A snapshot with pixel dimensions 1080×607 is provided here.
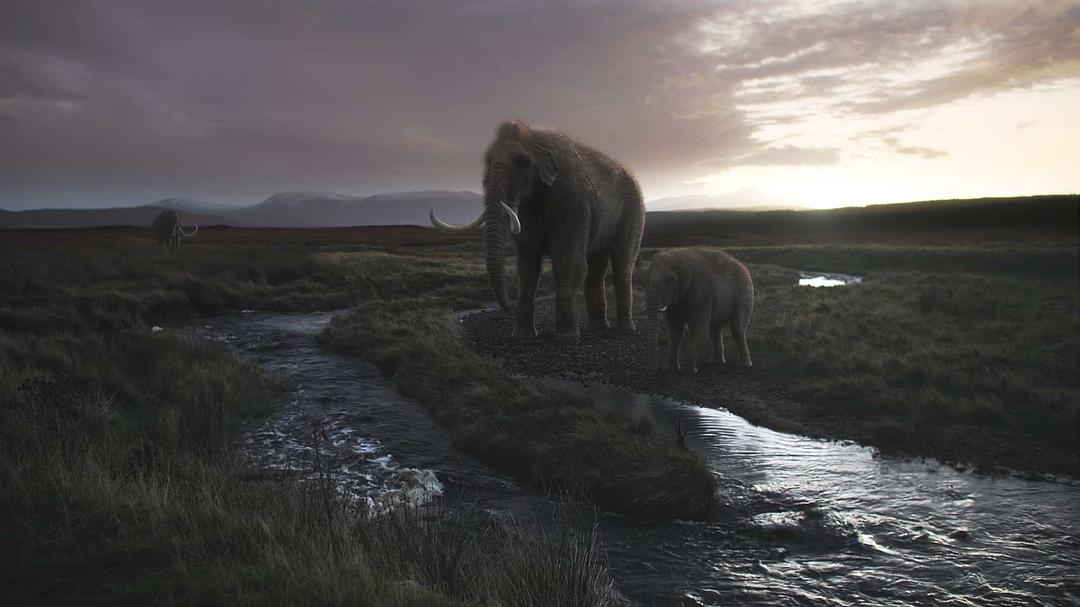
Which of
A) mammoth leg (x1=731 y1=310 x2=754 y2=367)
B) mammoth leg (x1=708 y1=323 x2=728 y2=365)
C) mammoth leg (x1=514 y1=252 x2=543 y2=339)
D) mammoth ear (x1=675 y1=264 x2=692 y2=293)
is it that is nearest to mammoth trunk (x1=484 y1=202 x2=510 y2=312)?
mammoth leg (x1=514 y1=252 x2=543 y2=339)

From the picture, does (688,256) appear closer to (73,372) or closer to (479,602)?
(479,602)

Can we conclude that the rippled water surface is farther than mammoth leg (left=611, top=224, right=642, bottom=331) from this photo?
No

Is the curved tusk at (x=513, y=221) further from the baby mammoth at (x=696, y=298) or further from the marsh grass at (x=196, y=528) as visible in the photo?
the marsh grass at (x=196, y=528)

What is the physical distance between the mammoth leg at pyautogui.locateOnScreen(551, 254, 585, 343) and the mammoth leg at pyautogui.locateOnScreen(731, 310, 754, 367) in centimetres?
311

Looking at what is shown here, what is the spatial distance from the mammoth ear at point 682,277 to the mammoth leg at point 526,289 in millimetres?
3350

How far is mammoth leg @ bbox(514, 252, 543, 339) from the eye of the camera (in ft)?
46.2

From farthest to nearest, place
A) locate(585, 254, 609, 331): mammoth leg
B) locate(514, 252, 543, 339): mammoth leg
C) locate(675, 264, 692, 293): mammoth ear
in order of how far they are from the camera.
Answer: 1. locate(585, 254, 609, 331): mammoth leg
2. locate(514, 252, 543, 339): mammoth leg
3. locate(675, 264, 692, 293): mammoth ear

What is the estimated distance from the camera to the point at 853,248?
47.8 m

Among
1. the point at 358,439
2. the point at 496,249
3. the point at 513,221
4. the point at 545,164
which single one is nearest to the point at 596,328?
the point at 545,164

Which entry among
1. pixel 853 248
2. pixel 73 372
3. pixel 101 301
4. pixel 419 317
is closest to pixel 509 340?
pixel 419 317

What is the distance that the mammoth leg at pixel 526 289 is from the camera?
14087mm

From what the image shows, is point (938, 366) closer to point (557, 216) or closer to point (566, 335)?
point (566, 335)

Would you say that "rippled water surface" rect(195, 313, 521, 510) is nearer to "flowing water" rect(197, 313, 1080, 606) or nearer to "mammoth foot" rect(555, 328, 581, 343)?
"flowing water" rect(197, 313, 1080, 606)

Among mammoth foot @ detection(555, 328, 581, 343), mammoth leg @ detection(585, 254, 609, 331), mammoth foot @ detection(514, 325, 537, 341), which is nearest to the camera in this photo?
mammoth foot @ detection(555, 328, 581, 343)
